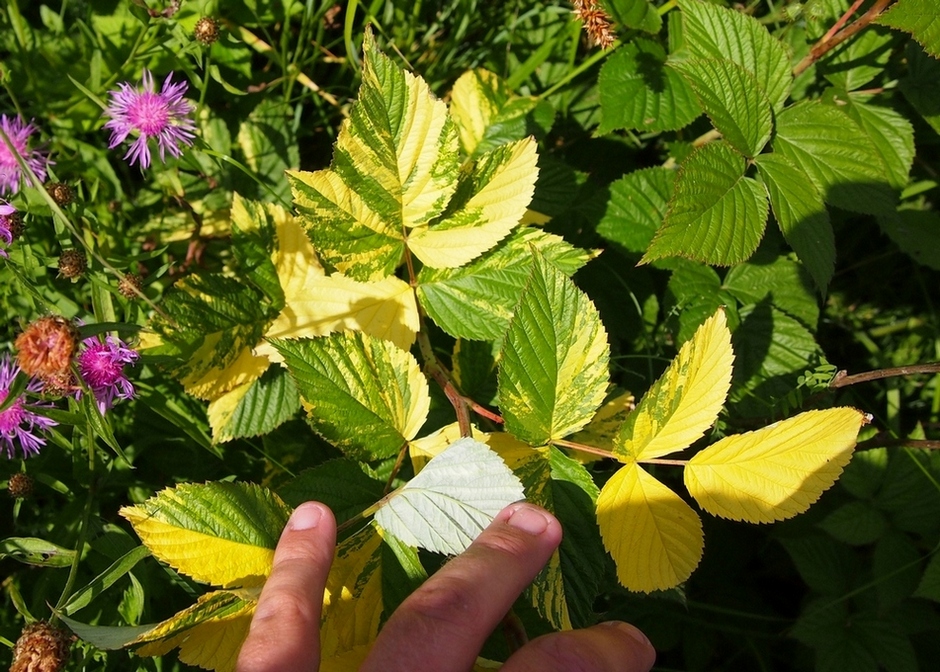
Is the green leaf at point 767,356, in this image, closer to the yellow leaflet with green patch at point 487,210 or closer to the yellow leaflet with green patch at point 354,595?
the yellow leaflet with green patch at point 487,210

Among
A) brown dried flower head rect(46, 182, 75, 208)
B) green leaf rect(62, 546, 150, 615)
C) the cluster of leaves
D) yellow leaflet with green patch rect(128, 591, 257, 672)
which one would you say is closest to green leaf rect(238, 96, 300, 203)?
the cluster of leaves

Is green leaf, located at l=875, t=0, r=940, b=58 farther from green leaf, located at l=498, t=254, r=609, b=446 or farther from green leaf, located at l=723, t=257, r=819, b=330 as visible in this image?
green leaf, located at l=498, t=254, r=609, b=446

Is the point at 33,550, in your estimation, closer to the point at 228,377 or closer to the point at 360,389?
the point at 228,377

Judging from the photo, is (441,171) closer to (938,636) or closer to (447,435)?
(447,435)

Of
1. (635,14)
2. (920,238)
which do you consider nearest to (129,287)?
(635,14)

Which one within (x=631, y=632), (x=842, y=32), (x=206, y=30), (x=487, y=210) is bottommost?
(x=631, y=632)

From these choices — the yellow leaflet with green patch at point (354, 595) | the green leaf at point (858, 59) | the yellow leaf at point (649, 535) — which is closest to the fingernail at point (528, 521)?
the yellow leaf at point (649, 535)
